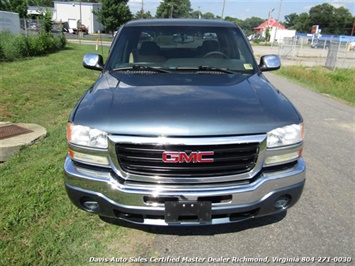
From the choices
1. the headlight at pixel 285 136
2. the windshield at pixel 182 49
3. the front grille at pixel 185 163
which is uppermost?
the windshield at pixel 182 49

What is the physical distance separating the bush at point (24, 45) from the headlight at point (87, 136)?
1262 centimetres

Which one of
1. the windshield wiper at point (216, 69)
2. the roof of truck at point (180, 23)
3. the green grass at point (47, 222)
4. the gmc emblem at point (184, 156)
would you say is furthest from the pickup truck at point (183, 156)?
the roof of truck at point (180, 23)

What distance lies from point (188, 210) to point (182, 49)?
216cm

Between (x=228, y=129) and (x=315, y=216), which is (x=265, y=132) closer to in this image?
(x=228, y=129)

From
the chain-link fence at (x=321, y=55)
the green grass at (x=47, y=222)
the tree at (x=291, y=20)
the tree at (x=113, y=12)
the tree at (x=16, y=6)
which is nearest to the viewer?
the green grass at (x=47, y=222)

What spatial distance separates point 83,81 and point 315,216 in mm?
9256

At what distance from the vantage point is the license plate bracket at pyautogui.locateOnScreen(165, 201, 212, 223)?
229 cm

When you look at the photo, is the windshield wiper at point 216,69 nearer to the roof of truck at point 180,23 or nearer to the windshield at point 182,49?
the windshield at point 182,49

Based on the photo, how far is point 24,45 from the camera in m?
15.2

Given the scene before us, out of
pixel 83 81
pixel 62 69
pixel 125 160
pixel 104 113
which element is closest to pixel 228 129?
pixel 125 160

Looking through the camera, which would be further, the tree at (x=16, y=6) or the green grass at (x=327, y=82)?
the tree at (x=16, y=6)

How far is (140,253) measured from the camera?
2635mm

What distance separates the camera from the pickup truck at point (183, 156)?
2268 mm

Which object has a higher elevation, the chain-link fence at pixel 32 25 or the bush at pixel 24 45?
the chain-link fence at pixel 32 25
